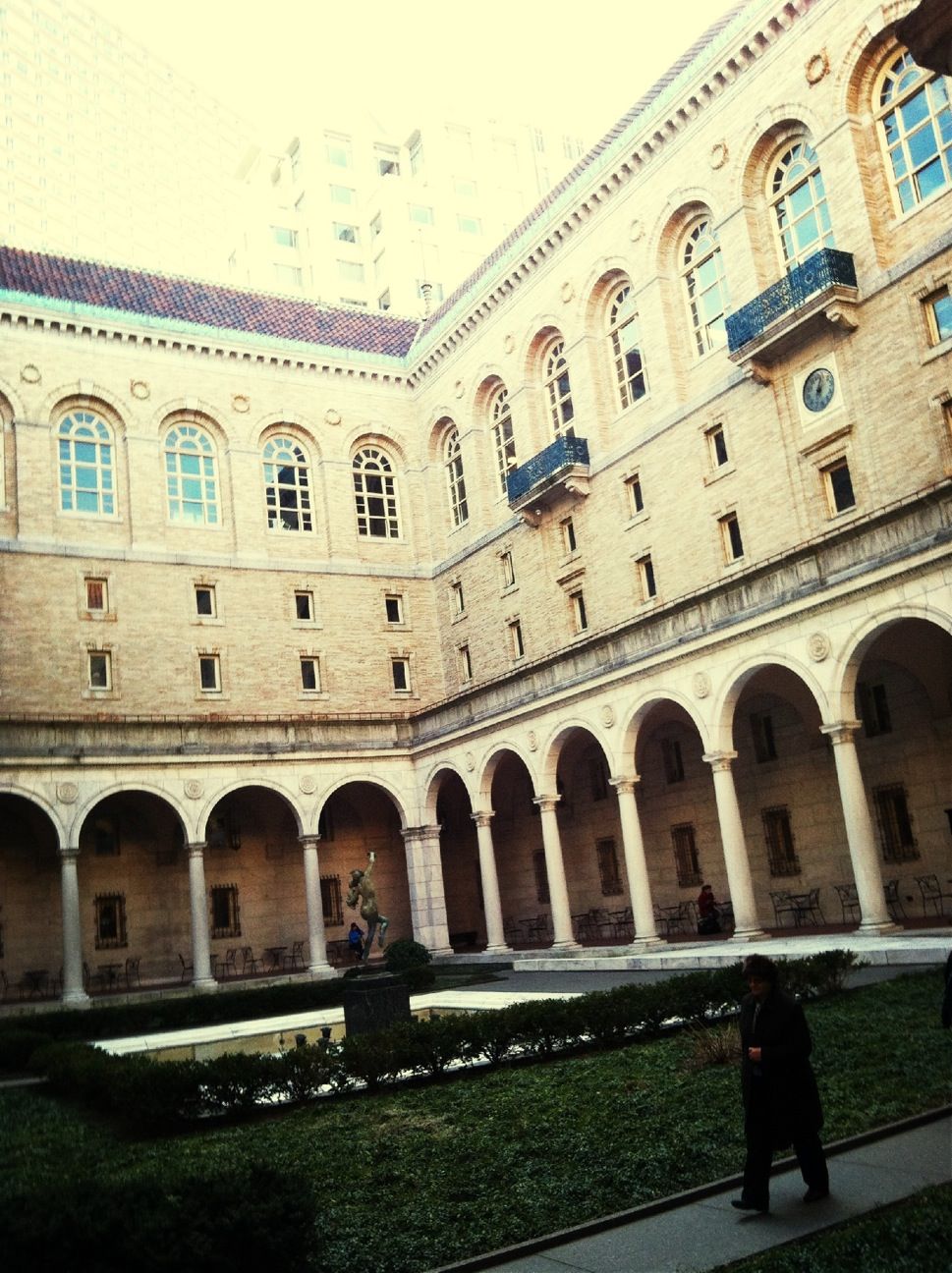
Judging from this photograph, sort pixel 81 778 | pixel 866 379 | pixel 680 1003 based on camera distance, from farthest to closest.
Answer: pixel 81 778 → pixel 866 379 → pixel 680 1003

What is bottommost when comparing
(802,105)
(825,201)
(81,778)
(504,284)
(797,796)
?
(797,796)

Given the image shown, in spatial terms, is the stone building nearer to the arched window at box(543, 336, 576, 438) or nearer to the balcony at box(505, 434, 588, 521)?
the balcony at box(505, 434, 588, 521)

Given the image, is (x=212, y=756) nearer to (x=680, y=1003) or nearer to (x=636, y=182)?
(x=636, y=182)

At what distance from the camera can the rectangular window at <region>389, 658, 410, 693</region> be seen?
134ft

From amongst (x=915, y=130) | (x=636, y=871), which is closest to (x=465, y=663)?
(x=636, y=871)

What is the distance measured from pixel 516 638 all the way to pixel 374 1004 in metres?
22.2

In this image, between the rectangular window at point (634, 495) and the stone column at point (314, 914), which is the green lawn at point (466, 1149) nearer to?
the stone column at point (314, 914)

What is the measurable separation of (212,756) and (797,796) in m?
16.5

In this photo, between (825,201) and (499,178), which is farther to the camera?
(499,178)

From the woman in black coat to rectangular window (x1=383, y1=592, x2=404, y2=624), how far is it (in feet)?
114

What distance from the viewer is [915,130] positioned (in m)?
24.8

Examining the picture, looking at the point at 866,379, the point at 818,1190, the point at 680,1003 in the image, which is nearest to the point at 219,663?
the point at 866,379

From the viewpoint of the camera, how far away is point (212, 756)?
34.0 metres

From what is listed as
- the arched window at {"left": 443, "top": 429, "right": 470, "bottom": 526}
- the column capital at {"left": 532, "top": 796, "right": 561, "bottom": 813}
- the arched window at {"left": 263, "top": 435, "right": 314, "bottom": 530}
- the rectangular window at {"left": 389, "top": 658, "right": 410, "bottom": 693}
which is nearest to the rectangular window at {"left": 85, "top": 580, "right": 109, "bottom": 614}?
the arched window at {"left": 263, "top": 435, "right": 314, "bottom": 530}
